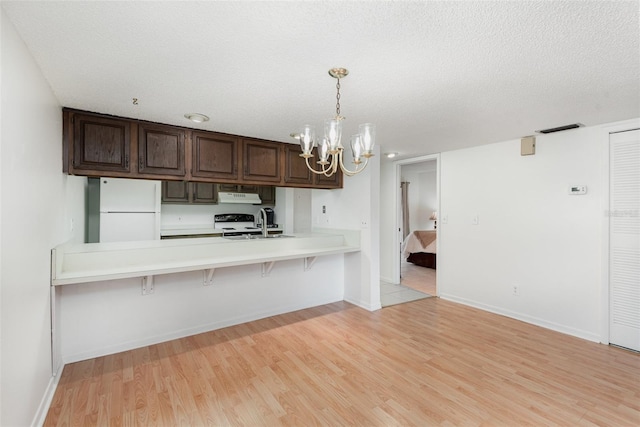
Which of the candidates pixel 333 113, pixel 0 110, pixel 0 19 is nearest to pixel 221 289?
pixel 333 113

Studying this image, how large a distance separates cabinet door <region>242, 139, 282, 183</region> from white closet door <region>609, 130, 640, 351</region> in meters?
3.39

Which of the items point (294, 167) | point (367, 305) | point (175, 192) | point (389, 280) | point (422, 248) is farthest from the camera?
point (422, 248)

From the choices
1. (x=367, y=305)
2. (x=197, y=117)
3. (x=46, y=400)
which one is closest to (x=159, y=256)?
(x=46, y=400)

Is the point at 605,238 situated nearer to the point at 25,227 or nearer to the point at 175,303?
the point at 175,303

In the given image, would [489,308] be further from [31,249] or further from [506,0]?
[31,249]

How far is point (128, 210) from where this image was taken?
3.88 m

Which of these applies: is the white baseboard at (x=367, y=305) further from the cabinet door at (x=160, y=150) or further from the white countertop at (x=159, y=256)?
the cabinet door at (x=160, y=150)

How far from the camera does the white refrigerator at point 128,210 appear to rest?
3.73 metres

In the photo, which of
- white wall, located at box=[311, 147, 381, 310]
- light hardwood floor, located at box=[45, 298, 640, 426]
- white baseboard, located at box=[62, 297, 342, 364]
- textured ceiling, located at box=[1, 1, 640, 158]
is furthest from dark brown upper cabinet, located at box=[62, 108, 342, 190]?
light hardwood floor, located at box=[45, 298, 640, 426]

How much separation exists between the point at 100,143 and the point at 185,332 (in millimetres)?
1956

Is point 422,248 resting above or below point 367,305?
above

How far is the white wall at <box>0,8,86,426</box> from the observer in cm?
128

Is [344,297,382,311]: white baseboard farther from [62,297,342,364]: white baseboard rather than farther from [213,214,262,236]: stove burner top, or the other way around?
[213,214,262,236]: stove burner top

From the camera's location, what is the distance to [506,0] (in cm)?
117
